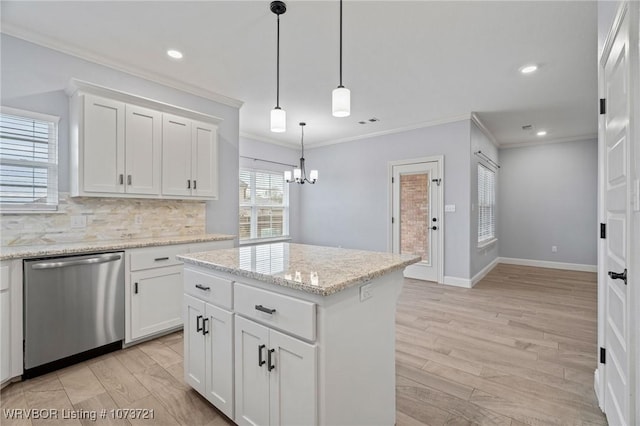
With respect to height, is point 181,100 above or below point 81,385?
above

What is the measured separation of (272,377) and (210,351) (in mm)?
566

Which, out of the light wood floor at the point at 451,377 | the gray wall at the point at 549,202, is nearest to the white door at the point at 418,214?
the light wood floor at the point at 451,377

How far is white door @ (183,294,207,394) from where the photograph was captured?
1.87 meters

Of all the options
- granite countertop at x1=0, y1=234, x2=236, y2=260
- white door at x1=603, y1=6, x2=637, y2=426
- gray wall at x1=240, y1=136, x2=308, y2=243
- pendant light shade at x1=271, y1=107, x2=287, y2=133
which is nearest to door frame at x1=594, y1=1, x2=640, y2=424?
white door at x1=603, y1=6, x2=637, y2=426

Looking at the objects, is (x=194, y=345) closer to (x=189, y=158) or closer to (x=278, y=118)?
(x=278, y=118)

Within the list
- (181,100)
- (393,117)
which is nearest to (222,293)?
(181,100)

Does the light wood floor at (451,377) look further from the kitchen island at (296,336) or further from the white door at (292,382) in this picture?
the white door at (292,382)

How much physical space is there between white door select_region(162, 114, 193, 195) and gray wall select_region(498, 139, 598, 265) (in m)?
6.47

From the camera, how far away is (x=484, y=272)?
5602 mm

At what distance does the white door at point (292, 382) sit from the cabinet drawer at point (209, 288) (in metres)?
0.40

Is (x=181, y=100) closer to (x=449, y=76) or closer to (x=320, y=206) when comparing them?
(x=449, y=76)

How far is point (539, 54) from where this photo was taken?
2.93m

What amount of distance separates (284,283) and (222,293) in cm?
55

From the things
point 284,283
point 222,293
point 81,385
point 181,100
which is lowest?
point 81,385
